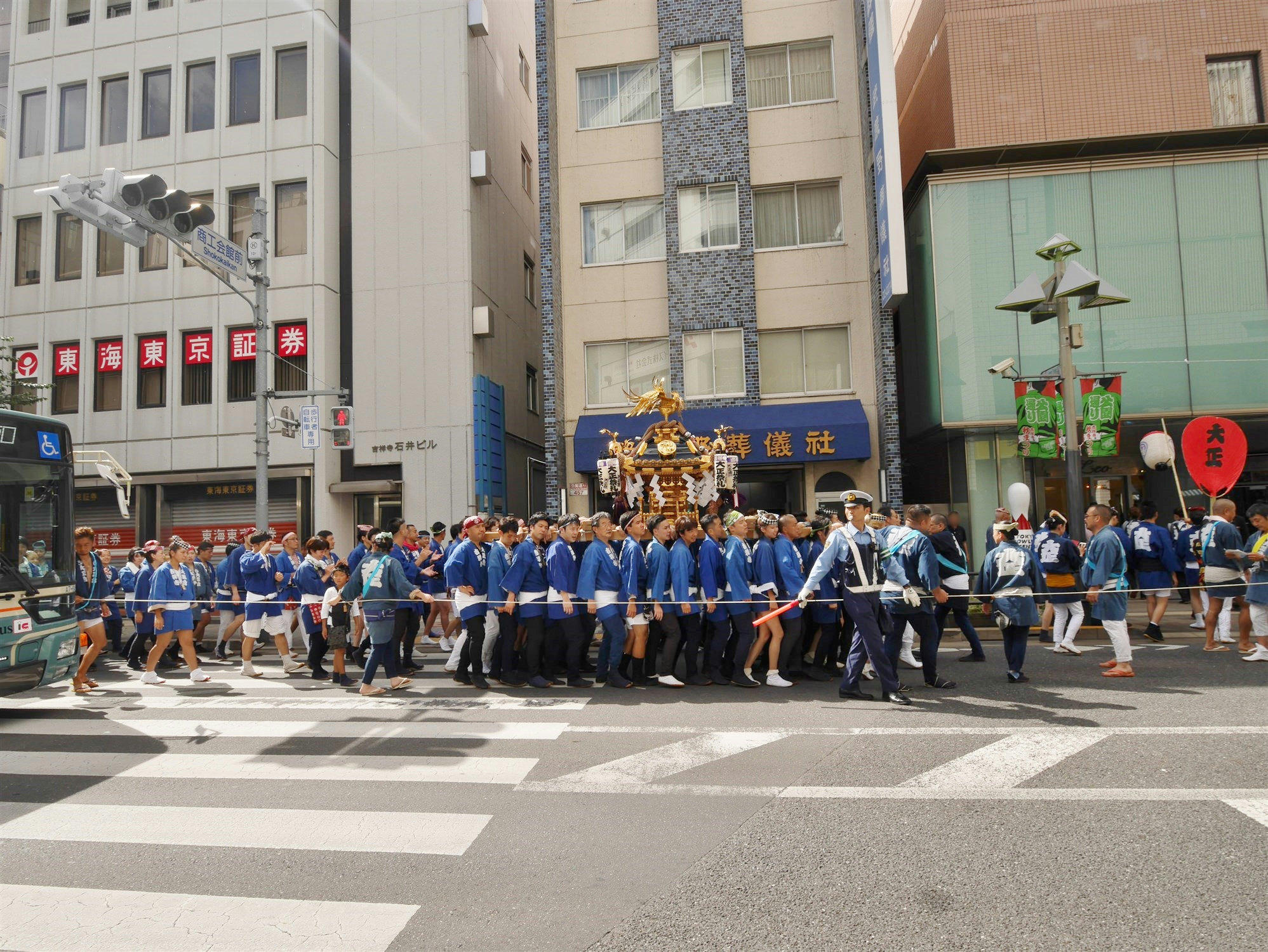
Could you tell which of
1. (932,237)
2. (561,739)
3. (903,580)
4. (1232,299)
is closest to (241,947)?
(561,739)

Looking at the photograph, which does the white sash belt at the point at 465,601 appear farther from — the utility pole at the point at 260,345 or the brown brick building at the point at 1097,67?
the brown brick building at the point at 1097,67

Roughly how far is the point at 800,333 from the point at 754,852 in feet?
49.4

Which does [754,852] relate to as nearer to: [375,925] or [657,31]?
[375,925]

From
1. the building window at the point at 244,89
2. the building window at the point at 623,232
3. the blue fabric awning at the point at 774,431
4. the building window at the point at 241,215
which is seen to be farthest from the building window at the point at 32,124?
the blue fabric awning at the point at 774,431

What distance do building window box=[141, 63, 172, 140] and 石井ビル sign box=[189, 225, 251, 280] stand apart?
11384 mm

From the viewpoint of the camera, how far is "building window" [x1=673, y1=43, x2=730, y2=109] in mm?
18562

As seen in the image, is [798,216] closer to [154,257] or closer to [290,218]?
[290,218]

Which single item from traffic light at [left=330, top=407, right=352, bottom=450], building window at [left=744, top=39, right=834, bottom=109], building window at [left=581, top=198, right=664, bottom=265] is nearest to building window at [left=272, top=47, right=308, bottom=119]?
building window at [left=581, top=198, right=664, bottom=265]

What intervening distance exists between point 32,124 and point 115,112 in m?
2.70

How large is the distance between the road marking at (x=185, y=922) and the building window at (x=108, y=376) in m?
20.2

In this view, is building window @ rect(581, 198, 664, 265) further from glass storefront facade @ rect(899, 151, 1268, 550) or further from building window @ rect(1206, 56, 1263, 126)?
building window @ rect(1206, 56, 1263, 126)

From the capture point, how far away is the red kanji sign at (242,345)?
64.8 ft

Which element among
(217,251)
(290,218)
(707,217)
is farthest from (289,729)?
(290,218)

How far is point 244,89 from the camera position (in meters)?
20.6
